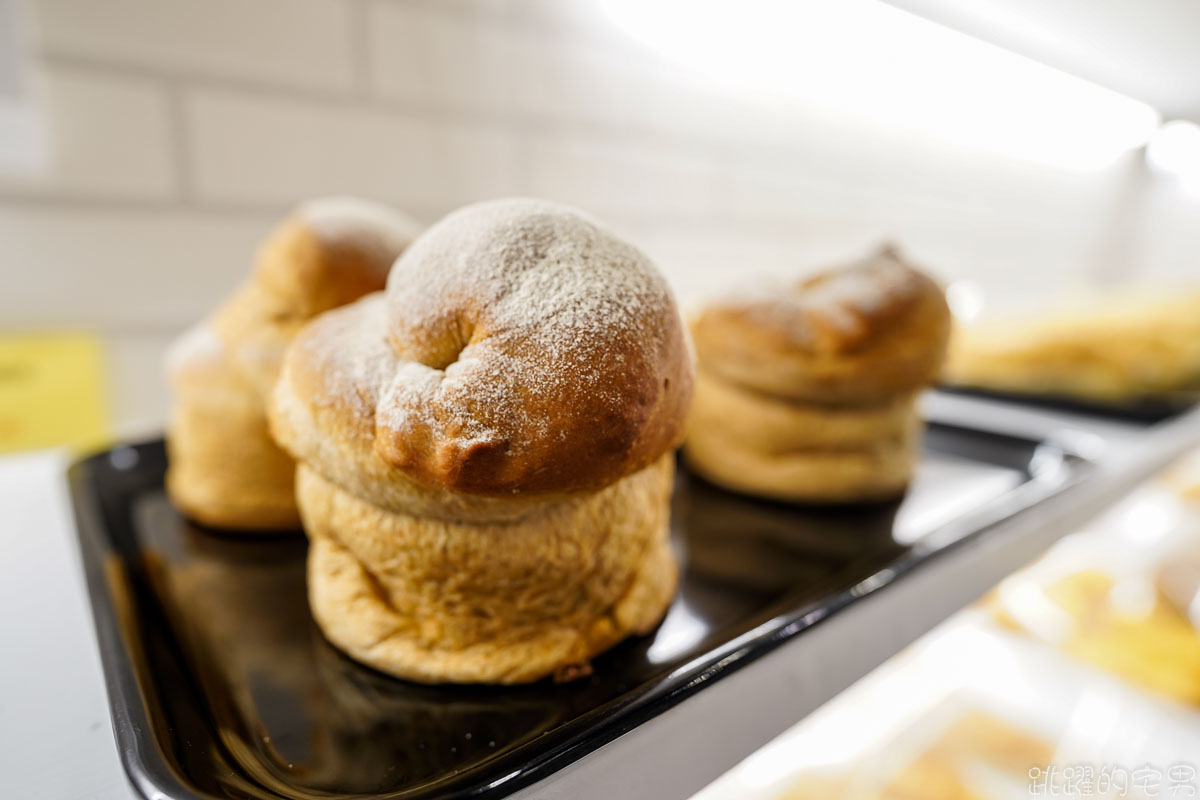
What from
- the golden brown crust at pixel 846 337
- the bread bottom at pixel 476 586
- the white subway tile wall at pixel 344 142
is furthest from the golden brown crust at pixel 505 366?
the white subway tile wall at pixel 344 142

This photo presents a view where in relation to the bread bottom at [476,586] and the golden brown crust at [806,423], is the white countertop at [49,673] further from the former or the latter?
the golden brown crust at [806,423]

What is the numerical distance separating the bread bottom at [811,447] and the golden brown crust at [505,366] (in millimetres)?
381

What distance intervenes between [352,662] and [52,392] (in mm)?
790

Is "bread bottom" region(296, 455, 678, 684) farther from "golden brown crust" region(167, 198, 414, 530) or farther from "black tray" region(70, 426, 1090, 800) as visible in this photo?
"golden brown crust" region(167, 198, 414, 530)

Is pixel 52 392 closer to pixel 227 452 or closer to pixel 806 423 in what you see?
pixel 227 452

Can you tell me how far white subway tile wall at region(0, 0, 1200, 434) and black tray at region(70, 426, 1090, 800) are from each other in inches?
13.7

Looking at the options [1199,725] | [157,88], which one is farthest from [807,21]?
[1199,725]

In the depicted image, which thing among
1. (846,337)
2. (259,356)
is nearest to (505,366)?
(259,356)

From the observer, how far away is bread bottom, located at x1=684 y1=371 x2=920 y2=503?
0.79 metres

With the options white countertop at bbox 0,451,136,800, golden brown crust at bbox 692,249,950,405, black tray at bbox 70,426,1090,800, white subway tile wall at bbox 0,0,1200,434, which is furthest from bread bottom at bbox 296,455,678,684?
white subway tile wall at bbox 0,0,1200,434

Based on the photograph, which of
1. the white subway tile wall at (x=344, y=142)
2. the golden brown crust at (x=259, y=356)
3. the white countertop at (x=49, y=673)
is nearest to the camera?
the white countertop at (x=49, y=673)

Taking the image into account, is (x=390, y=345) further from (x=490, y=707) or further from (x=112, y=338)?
(x=112, y=338)

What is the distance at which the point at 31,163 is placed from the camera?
92 centimetres

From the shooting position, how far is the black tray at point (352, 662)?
375mm
